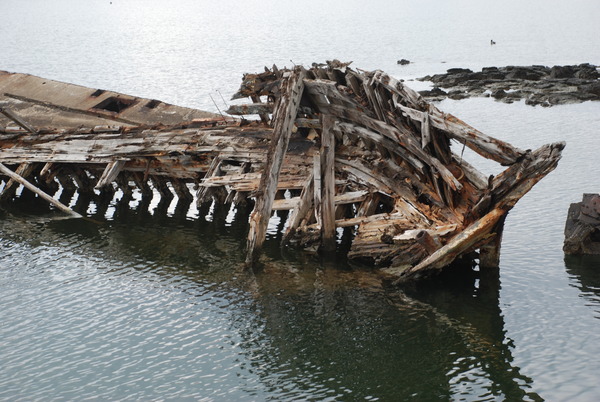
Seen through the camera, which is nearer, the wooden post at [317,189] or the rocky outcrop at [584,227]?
the rocky outcrop at [584,227]

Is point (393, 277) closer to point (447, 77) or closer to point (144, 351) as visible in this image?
point (144, 351)

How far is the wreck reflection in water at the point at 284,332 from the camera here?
13.1 m

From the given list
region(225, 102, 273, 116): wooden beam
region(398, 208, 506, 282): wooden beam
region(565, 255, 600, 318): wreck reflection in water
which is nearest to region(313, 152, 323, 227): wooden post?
region(225, 102, 273, 116): wooden beam

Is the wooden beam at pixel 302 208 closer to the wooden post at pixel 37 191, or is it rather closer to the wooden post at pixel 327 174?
the wooden post at pixel 327 174

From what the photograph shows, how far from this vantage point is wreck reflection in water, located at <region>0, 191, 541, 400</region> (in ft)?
43.0

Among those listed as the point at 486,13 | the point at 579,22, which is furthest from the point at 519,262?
the point at 486,13

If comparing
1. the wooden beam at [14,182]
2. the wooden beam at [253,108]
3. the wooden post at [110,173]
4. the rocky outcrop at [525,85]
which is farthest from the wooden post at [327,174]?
the rocky outcrop at [525,85]

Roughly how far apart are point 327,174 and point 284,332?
5046mm

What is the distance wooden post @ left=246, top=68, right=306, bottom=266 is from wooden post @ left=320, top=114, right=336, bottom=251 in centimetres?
90

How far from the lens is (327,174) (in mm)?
18875

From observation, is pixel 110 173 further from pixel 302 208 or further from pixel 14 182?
pixel 302 208

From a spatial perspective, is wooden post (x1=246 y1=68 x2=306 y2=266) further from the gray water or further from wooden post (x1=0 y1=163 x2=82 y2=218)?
wooden post (x1=0 y1=163 x2=82 y2=218)

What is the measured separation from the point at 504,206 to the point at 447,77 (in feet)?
128

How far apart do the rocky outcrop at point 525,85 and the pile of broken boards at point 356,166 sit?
77.8 ft
